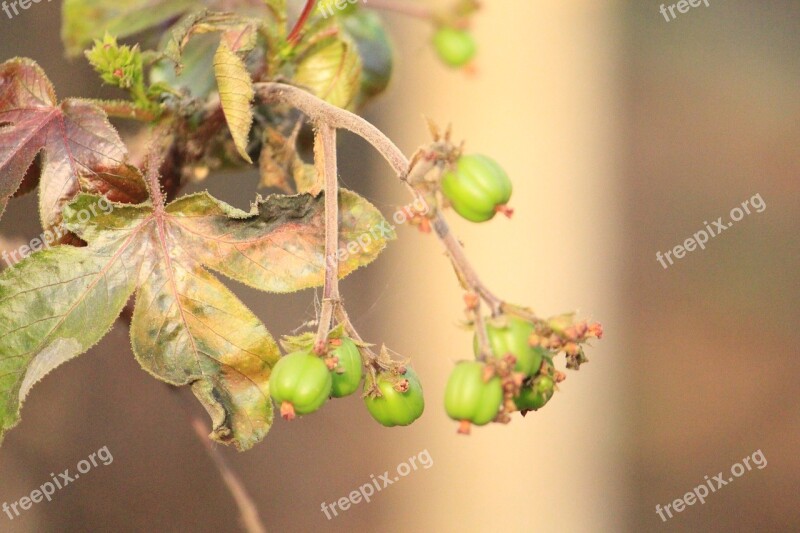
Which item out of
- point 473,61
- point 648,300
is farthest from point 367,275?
point 473,61

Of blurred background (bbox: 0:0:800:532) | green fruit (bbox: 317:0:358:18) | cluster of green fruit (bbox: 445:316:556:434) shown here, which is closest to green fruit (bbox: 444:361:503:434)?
cluster of green fruit (bbox: 445:316:556:434)

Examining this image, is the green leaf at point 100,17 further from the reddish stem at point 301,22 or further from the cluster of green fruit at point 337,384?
the cluster of green fruit at point 337,384

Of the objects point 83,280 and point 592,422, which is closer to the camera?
point 83,280

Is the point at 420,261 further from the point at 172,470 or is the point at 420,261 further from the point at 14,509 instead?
the point at 14,509

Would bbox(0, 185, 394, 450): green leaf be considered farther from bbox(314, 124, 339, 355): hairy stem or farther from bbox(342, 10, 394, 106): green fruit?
bbox(342, 10, 394, 106): green fruit

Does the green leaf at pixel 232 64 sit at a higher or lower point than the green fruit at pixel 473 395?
higher

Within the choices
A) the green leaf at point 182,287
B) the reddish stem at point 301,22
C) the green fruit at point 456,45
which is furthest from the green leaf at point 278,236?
the green fruit at point 456,45
